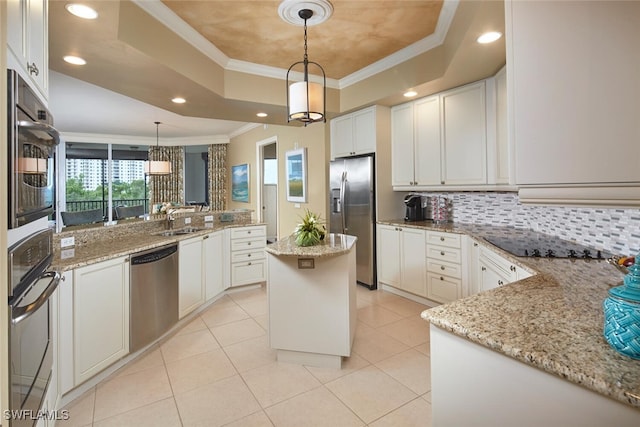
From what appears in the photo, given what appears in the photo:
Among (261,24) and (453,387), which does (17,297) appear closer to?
(453,387)

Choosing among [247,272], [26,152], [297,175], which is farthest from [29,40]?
[297,175]

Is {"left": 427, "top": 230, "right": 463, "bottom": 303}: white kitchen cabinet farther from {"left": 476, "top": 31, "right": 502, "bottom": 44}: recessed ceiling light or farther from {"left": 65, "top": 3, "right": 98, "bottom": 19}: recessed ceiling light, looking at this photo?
{"left": 65, "top": 3, "right": 98, "bottom": 19}: recessed ceiling light

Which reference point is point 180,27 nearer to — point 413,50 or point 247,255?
point 413,50

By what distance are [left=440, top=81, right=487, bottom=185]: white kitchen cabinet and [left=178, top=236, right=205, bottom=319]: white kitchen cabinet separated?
2.85 metres

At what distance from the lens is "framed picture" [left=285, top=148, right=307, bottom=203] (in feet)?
16.7

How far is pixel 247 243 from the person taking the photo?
13.5 ft

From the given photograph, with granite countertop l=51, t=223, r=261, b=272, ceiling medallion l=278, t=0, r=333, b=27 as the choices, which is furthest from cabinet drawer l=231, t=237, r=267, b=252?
ceiling medallion l=278, t=0, r=333, b=27

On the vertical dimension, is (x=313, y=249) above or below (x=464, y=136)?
below

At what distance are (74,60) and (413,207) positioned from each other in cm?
371

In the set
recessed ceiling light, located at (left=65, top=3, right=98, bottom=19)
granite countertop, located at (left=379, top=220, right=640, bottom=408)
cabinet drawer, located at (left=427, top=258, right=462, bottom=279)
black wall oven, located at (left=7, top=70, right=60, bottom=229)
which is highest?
recessed ceiling light, located at (left=65, top=3, right=98, bottom=19)

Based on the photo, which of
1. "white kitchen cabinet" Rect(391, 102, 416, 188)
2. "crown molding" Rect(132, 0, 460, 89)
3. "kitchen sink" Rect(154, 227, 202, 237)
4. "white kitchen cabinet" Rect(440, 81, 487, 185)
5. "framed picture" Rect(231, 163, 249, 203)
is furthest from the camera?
"framed picture" Rect(231, 163, 249, 203)

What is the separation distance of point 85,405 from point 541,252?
10.2 feet

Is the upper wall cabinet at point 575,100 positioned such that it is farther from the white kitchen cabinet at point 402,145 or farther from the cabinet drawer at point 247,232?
the cabinet drawer at point 247,232

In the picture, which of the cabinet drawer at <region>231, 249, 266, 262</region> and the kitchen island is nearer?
the kitchen island
